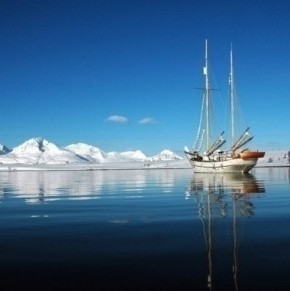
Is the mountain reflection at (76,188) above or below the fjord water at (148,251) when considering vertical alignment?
above

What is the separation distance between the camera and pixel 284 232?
1412cm

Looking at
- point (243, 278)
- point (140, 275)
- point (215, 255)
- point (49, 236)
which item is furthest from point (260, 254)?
point (49, 236)

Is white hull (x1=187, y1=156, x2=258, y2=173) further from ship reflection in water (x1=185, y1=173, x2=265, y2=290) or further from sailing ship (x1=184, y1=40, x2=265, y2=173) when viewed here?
ship reflection in water (x1=185, y1=173, x2=265, y2=290)

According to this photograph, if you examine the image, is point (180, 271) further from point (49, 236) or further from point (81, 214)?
point (81, 214)

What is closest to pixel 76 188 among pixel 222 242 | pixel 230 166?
pixel 222 242

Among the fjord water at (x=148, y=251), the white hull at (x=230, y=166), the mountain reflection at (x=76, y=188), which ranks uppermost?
the white hull at (x=230, y=166)

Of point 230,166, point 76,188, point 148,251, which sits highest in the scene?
point 230,166

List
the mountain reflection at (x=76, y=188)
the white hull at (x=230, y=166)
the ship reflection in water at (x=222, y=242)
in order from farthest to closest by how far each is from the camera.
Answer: the white hull at (x=230, y=166)
the mountain reflection at (x=76, y=188)
the ship reflection in water at (x=222, y=242)

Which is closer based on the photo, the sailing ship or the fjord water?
the fjord water

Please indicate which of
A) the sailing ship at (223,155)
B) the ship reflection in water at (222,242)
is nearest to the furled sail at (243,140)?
the sailing ship at (223,155)

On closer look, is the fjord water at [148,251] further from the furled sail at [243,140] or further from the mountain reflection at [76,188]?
the furled sail at [243,140]

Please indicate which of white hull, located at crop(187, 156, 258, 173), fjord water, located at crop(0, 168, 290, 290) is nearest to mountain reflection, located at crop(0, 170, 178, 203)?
fjord water, located at crop(0, 168, 290, 290)

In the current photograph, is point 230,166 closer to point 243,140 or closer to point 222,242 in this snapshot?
point 243,140

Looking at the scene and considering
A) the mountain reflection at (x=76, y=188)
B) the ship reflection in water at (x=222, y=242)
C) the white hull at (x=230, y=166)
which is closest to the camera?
the ship reflection in water at (x=222, y=242)
